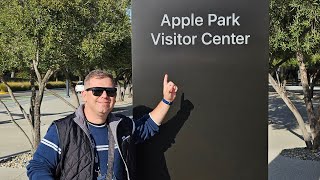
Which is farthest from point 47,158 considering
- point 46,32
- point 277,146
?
point 277,146

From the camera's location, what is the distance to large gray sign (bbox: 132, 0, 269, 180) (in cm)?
255

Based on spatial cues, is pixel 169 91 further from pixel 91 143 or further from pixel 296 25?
pixel 296 25

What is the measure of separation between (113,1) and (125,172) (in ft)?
27.2

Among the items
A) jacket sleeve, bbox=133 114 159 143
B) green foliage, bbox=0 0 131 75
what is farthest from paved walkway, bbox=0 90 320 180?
jacket sleeve, bbox=133 114 159 143

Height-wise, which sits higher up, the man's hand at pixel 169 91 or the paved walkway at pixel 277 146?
the man's hand at pixel 169 91

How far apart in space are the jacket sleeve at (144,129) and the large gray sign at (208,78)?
0.10m

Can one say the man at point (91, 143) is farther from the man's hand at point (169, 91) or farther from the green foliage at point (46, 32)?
the green foliage at point (46, 32)

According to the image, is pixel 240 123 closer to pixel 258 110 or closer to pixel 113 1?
pixel 258 110

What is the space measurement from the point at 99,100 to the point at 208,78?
0.72m

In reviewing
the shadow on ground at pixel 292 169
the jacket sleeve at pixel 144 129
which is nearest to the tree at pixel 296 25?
the shadow on ground at pixel 292 169

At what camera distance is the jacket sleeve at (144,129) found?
256 cm

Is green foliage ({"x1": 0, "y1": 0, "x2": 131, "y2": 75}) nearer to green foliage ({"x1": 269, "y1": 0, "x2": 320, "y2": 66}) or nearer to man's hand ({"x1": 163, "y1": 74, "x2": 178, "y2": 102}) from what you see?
green foliage ({"x1": 269, "y1": 0, "x2": 320, "y2": 66})

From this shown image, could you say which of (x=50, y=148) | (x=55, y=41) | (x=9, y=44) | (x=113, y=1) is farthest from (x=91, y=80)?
(x=113, y=1)

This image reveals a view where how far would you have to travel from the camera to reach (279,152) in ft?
30.4
